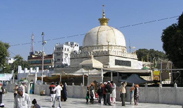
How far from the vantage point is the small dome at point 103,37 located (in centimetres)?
3991

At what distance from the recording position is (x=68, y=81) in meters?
25.2

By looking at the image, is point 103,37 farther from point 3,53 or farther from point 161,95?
point 161,95

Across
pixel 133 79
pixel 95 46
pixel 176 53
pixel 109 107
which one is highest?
pixel 95 46

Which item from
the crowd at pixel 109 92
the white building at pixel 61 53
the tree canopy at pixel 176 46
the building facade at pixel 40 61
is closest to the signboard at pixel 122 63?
the tree canopy at pixel 176 46

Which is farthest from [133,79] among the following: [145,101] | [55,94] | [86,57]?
[86,57]

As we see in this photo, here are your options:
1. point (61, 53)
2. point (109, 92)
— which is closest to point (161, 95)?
point (109, 92)

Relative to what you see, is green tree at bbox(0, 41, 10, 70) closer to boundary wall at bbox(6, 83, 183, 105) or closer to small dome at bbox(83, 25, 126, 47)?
small dome at bbox(83, 25, 126, 47)

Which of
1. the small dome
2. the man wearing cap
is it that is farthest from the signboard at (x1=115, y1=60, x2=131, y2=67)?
the man wearing cap

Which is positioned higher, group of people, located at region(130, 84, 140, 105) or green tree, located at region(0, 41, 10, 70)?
green tree, located at region(0, 41, 10, 70)

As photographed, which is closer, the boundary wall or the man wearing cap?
the man wearing cap

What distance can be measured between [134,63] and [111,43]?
4.95 meters

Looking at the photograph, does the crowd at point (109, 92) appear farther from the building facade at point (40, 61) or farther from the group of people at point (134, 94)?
the building facade at point (40, 61)

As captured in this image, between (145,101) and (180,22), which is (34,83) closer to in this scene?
(145,101)

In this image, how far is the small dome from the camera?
3991 centimetres
